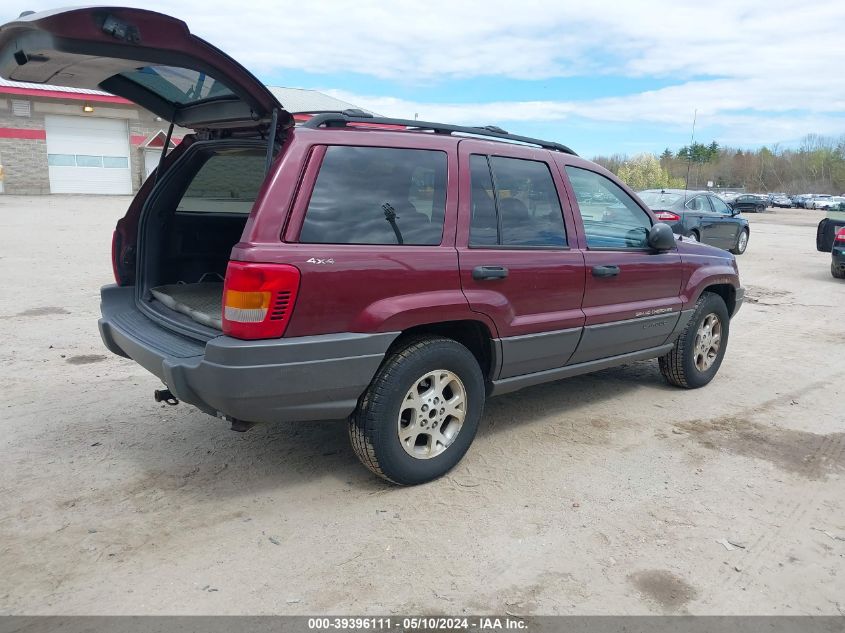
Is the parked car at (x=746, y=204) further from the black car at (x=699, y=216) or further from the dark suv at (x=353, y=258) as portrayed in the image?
the dark suv at (x=353, y=258)

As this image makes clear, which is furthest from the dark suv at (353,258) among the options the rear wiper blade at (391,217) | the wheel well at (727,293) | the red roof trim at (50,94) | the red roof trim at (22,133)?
the red roof trim at (22,133)

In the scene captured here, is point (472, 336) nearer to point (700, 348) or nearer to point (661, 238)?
point (661, 238)

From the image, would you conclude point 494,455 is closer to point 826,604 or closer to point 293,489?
point 293,489

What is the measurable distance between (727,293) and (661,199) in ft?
31.2

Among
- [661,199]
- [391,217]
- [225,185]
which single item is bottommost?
[391,217]

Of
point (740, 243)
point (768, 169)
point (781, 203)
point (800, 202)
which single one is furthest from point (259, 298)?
point (768, 169)

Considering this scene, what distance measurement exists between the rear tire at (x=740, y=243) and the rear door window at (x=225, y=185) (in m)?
14.6

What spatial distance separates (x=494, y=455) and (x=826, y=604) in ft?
6.16

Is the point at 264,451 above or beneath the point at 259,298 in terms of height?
beneath

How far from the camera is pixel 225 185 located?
465cm

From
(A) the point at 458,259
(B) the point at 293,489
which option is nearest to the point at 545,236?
(A) the point at 458,259

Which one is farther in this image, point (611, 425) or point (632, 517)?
point (611, 425)

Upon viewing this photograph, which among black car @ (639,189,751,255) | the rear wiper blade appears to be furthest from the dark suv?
black car @ (639,189,751,255)

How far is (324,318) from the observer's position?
3.19m
